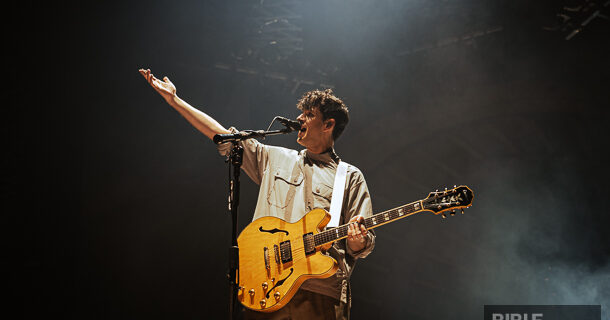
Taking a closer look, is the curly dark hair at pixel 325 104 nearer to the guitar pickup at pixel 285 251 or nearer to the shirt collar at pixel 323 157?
the shirt collar at pixel 323 157

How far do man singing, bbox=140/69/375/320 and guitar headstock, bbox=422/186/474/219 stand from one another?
47 cm

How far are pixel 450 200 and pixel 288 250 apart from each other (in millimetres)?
1161

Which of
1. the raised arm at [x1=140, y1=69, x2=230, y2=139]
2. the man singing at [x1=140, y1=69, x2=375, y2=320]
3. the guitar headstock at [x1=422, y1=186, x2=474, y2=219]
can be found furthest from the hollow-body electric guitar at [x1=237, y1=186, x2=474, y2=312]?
the raised arm at [x1=140, y1=69, x2=230, y2=139]

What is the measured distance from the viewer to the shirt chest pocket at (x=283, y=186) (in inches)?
117

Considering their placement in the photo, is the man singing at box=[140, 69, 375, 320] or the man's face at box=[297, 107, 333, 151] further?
the man's face at box=[297, 107, 333, 151]

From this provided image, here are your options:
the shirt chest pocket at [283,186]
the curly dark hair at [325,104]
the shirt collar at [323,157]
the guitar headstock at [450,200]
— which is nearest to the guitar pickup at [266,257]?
the shirt chest pocket at [283,186]

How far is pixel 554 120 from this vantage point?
5094 millimetres

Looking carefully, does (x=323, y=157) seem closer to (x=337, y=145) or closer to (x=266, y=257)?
(x=266, y=257)

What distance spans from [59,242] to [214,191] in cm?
175

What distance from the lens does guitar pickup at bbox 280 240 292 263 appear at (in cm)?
263

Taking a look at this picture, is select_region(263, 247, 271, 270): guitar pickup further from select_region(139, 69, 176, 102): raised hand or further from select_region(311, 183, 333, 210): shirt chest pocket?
select_region(139, 69, 176, 102): raised hand

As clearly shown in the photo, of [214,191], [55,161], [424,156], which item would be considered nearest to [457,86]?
[424,156]

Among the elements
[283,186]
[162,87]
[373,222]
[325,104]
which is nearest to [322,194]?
[283,186]

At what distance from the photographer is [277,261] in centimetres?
265
